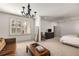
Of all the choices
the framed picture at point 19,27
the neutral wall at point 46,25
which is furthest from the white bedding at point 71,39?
the framed picture at point 19,27

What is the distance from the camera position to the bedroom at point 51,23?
54.7 inches

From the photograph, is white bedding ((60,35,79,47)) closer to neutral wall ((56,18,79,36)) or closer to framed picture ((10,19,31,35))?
neutral wall ((56,18,79,36))

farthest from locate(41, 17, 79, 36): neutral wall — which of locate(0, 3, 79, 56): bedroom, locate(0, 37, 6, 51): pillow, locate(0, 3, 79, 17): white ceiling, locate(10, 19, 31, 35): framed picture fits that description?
locate(0, 37, 6, 51): pillow

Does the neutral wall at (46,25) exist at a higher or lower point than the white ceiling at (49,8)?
lower

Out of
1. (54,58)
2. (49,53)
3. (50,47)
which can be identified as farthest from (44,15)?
(54,58)

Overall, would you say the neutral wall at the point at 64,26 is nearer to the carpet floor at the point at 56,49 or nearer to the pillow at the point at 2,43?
the carpet floor at the point at 56,49

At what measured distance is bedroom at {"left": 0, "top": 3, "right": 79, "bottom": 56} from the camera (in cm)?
139

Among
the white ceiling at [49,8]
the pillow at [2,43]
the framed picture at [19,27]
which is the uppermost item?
the white ceiling at [49,8]

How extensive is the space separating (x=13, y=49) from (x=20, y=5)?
0.75m

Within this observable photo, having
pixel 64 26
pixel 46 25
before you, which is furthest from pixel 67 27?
pixel 46 25

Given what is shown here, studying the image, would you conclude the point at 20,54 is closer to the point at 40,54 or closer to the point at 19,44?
the point at 19,44

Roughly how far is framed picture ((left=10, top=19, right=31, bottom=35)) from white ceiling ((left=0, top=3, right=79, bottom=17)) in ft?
0.51

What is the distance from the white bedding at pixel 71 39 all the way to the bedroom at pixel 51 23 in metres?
0.02

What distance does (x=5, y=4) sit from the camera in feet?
4.61
